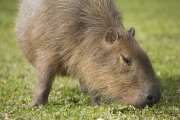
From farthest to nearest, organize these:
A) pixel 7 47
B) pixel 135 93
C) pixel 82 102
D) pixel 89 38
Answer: pixel 7 47 → pixel 82 102 → pixel 89 38 → pixel 135 93

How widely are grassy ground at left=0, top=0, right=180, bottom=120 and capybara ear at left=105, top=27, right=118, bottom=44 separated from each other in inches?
32.2

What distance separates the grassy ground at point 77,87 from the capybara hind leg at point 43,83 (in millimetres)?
130

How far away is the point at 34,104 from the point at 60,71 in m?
0.57

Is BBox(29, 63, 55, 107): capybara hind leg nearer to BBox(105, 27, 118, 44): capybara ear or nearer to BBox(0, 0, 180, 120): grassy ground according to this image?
BBox(0, 0, 180, 120): grassy ground

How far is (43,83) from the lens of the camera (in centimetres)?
522

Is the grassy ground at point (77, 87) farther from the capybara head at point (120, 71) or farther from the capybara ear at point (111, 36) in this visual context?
the capybara ear at point (111, 36)

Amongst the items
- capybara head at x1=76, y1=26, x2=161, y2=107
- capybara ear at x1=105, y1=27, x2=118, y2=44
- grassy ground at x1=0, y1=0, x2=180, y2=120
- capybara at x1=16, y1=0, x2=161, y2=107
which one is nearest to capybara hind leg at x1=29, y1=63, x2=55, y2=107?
capybara at x1=16, y1=0, x2=161, y2=107

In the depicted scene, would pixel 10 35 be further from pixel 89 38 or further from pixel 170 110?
pixel 170 110

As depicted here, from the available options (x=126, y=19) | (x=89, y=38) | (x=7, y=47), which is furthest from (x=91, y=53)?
(x=126, y=19)

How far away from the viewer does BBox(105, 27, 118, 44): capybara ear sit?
192 inches

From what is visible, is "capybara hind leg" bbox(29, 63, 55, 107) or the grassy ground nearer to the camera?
the grassy ground

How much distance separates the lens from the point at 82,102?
18.0ft

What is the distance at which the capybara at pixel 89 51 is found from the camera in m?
4.57

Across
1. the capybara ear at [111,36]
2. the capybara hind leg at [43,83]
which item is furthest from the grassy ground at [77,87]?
the capybara ear at [111,36]
